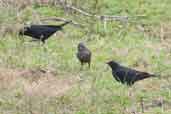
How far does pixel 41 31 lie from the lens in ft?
40.3

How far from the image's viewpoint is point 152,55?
39.2ft

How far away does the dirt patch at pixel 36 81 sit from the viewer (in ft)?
30.8

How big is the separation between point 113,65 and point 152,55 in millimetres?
1641

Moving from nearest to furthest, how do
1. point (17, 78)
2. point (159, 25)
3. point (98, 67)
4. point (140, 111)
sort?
point (140, 111)
point (17, 78)
point (98, 67)
point (159, 25)

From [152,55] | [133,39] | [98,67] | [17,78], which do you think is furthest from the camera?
[133,39]

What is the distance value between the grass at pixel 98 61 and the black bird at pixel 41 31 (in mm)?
150

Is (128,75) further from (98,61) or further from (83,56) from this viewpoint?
(98,61)

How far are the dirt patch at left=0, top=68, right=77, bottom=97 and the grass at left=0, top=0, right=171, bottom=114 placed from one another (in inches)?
2.8

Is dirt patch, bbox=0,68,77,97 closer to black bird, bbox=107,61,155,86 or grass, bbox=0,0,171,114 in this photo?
grass, bbox=0,0,171,114

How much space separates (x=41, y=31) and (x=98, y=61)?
1.23 meters

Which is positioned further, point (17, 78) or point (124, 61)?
point (124, 61)

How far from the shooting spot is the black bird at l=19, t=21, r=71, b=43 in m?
12.3

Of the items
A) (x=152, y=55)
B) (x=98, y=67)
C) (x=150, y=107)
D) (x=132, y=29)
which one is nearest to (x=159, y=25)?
(x=132, y=29)

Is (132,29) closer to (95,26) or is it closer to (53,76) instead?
(95,26)
